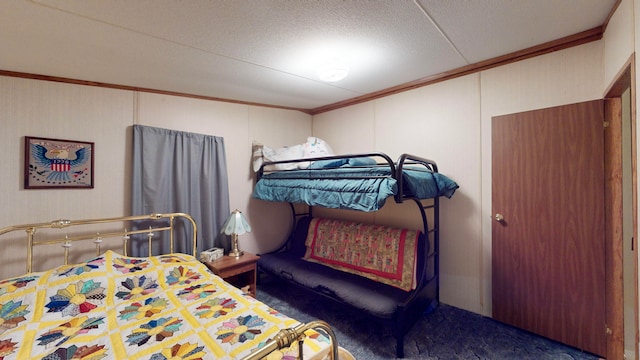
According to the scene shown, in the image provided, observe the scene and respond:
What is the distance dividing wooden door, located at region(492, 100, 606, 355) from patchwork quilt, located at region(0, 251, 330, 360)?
6.00 feet

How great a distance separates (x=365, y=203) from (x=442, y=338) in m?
1.35

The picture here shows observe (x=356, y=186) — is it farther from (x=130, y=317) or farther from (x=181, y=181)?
(x=181, y=181)

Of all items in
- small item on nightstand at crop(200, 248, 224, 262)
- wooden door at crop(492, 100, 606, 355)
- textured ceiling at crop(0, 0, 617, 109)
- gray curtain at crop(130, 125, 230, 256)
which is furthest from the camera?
small item on nightstand at crop(200, 248, 224, 262)

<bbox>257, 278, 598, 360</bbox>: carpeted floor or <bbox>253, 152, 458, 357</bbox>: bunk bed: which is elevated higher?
<bbox>253, 152, 458, 357</bbox>: bunk bed

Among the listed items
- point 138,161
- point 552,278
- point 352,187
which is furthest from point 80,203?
point 552,278

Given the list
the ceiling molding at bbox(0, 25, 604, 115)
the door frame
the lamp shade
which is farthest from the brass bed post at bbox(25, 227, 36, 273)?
the door frame

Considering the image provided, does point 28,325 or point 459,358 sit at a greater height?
point 28,325

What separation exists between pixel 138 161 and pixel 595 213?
3834 millimetres

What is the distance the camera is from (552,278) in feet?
6.75

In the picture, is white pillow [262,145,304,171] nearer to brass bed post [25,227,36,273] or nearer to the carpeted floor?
the carpeted floor

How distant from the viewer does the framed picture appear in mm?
2145

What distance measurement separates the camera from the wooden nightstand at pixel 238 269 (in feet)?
8.60

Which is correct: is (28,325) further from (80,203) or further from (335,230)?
(335,230)

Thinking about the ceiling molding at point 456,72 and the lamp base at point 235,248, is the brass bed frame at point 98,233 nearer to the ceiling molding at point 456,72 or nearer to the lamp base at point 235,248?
the lamp base at point 235,248
